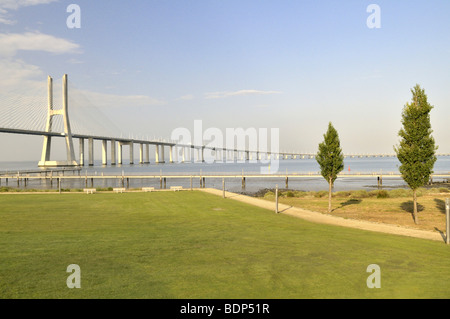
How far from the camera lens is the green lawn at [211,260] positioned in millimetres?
7812

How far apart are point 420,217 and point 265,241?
16.0m

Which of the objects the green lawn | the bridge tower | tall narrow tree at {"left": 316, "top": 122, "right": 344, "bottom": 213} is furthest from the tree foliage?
the bridge tower

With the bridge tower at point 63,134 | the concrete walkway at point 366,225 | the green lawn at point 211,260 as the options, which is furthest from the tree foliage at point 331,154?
the bridge tower at point 63,134

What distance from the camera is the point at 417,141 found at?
2128cm

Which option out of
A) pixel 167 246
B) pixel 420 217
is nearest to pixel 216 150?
pixel 420 217

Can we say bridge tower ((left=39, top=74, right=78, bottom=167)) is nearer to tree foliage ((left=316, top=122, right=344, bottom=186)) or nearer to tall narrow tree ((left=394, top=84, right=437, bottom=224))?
tree foliage ((left=316, top=122, right=344, bottom=186))

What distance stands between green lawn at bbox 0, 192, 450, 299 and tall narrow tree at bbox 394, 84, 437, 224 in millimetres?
8012

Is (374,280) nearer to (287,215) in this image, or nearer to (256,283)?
(256,283)

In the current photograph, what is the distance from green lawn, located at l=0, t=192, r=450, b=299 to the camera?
7812mm

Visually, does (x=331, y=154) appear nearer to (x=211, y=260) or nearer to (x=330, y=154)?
(x=330, y=154)

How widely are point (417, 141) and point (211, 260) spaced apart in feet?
54.0

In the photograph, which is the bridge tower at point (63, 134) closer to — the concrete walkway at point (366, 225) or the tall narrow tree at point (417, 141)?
the concrete walkway at point (366, 225)

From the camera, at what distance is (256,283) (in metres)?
8.27

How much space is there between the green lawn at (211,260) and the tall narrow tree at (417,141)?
801 centimetres
